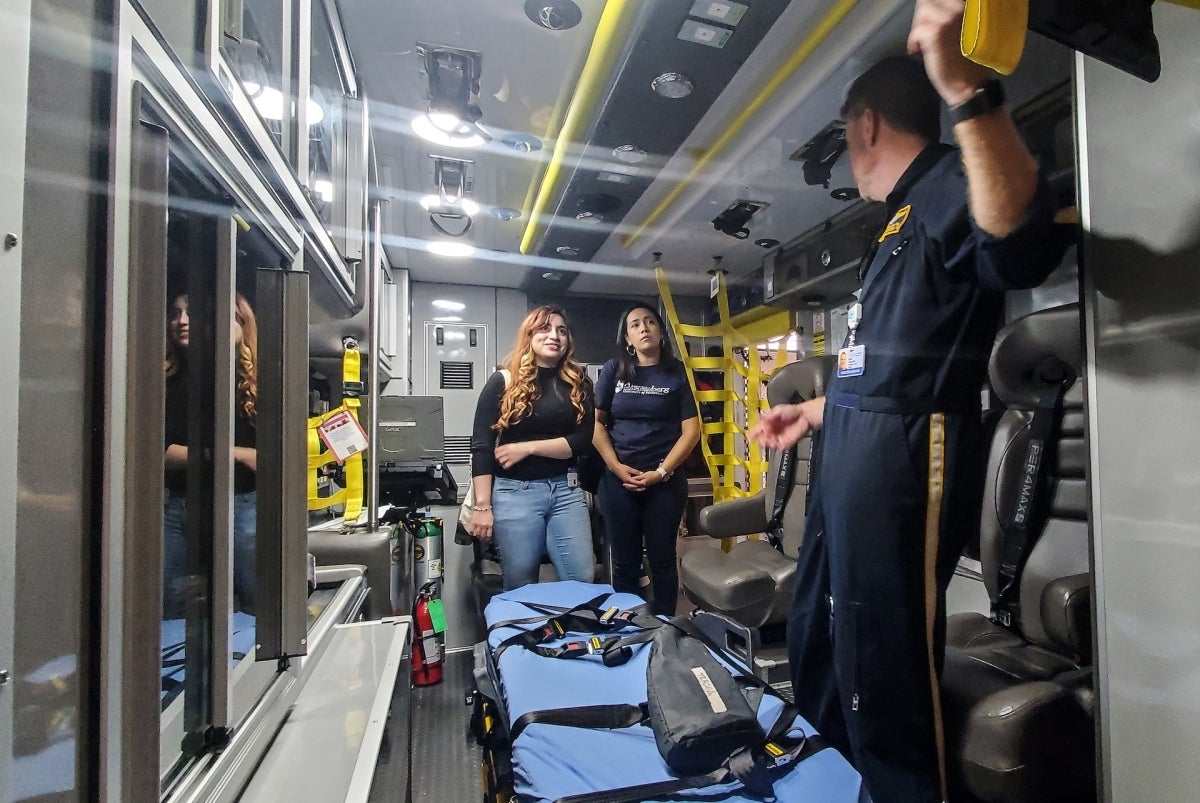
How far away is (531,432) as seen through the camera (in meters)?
2.12

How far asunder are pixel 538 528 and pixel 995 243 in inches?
66.8

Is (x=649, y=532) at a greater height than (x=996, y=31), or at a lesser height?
lesser

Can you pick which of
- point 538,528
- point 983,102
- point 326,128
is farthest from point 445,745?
point 983,102

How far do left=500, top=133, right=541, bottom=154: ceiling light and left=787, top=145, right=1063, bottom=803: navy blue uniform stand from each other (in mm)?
1662

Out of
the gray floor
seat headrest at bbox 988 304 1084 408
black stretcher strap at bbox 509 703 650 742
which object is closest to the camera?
black stretcher strap at bbox 509 703 650 742

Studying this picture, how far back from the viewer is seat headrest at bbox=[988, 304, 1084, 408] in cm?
129

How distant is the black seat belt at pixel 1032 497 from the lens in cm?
138

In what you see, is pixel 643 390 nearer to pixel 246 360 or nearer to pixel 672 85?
pixel 672 85

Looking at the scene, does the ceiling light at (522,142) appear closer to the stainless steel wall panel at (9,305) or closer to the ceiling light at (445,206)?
the ceiling light at (445,206)

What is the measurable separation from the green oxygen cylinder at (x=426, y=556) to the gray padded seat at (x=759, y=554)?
1.13 meters

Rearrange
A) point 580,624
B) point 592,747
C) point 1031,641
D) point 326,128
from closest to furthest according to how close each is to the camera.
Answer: point 592,747
point 1031,641
point 580,624
point 326,128

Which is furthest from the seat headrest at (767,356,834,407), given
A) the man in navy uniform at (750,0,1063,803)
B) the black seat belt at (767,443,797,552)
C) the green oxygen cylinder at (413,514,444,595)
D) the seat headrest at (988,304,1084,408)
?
the green oxygen cylinder at (413,514,444,595)

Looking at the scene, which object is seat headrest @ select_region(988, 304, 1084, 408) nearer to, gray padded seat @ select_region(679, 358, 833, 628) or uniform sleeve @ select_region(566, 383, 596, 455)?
gray padded seat @ select_region(679, 358, 833, 628)

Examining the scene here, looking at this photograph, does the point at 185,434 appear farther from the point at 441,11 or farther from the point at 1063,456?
the point at 1063,456
